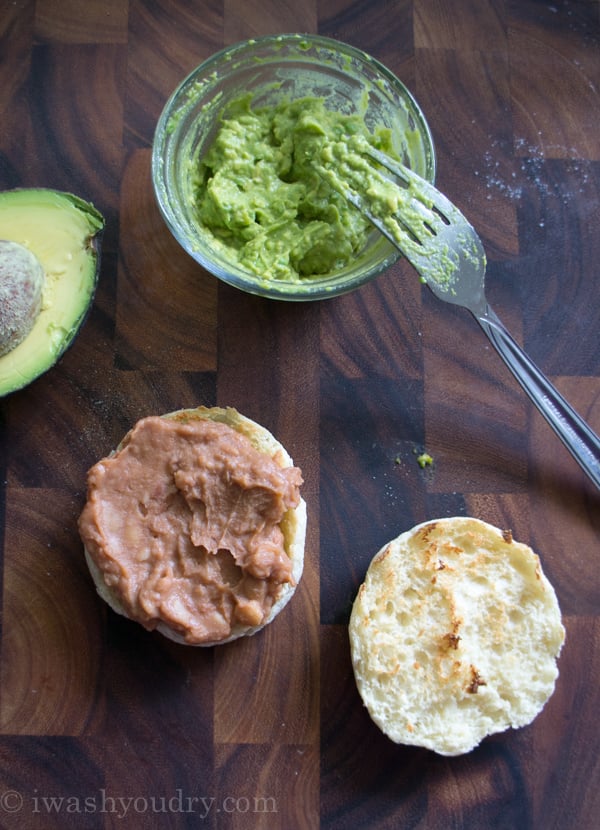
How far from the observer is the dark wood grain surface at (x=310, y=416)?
7.20ft

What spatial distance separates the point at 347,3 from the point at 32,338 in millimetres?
1362

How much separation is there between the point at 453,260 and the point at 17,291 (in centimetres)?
110

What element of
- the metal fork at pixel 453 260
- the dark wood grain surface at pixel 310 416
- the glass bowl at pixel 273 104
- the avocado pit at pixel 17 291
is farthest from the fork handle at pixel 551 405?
the avocado pit at pixel 17 291

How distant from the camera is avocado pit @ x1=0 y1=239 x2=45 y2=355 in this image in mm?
1977

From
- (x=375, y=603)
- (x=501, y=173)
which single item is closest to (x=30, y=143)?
(x=501, y=173)

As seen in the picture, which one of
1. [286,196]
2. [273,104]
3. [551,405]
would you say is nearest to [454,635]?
[551,405]

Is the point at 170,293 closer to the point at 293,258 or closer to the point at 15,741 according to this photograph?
the point at 293,258

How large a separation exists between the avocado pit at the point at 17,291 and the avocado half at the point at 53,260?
0.02 meters

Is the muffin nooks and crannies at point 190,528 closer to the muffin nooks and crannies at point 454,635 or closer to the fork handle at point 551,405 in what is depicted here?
the muffin nooks and crannies at point 454,635

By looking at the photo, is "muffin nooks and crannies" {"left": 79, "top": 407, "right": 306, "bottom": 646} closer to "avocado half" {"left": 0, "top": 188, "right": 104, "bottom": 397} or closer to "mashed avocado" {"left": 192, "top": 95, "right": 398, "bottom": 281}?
"avocado half" {"left": 0, "top": 188, "right": 104, "bottom": 397}

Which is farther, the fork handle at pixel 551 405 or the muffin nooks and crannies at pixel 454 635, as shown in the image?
the fork handle at pixel 551 405

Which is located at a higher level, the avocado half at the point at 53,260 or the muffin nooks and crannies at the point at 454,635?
the avocado half at the point at 53,260

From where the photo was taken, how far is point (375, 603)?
2.13 meters

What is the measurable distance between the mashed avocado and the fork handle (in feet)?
1.57
